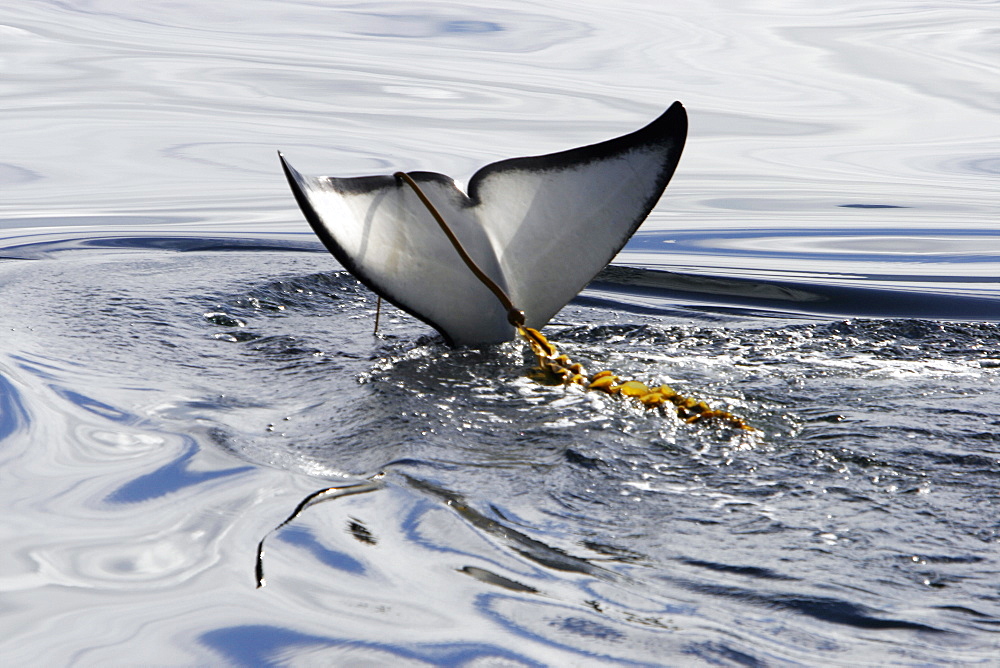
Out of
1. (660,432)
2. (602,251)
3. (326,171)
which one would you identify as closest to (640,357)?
(602,251)

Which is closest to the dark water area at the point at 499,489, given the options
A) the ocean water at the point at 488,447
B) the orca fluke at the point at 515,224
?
the ocean water at the point at 488,447

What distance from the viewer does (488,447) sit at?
3.03 metres

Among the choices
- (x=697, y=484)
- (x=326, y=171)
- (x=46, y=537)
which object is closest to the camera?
(x=46, y=537)

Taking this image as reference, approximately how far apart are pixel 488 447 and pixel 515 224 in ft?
3.92

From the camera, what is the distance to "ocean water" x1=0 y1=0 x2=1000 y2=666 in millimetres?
2102

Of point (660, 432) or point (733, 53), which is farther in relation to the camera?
point (733, 53)

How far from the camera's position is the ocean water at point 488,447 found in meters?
2.10

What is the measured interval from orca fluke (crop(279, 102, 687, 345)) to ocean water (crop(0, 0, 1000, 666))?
18 cm

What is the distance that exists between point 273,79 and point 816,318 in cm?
821

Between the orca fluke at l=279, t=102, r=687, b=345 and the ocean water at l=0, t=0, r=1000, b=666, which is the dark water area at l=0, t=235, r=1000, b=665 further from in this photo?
the orca fluke at l=279, t=102, r=687, b=345

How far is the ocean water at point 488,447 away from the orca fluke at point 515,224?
181 millimetres

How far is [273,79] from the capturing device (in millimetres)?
12125

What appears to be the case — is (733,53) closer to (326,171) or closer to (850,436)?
(326,171)

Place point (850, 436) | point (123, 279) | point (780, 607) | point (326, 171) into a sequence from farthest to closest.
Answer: point (326, 171), point (123, 279), point (850, 436), point (780, 607)
